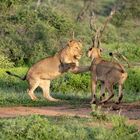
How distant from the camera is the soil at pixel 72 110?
45.6 feet

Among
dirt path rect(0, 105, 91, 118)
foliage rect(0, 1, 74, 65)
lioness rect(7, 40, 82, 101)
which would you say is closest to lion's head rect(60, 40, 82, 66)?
lioness rect(7, 40, 82, 101)

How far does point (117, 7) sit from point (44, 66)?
112 ft

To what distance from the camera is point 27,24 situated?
97.4 feet

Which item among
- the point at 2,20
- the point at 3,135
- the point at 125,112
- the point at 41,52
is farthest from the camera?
the point at 2,20

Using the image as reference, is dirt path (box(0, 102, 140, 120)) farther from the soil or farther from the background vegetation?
the background vegetation

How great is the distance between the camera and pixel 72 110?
49.0 feet

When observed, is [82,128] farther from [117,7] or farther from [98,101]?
[117,7]

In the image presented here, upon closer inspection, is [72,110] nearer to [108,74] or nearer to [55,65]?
[108,74]

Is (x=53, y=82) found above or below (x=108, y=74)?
below

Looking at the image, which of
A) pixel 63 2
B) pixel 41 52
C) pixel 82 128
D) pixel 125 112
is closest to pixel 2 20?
pixel 41 52

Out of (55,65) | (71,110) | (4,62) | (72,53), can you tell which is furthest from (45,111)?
(4,62)

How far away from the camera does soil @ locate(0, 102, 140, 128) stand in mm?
13898

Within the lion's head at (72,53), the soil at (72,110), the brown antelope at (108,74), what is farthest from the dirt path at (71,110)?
the lion's head at (72,53)

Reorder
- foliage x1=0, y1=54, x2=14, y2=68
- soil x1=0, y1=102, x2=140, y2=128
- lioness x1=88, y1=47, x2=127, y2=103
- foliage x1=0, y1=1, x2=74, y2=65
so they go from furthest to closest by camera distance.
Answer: foliage x1=0, y1=1, x2=74, y2=65 → foliage x1=0, y1=54, x2=14, y2=68 → lioness x1=88, y1=47, x2=127, y2=103 → soil x1=0, y1=102, x2=140, y2=128
